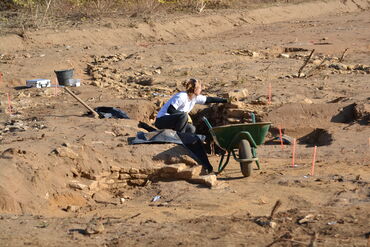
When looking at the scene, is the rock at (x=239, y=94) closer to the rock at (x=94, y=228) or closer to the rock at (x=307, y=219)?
the rock at (x=307, y=219)

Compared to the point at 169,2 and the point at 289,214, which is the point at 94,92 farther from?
the point at 169,2

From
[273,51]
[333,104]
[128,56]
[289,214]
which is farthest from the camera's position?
[273,51]

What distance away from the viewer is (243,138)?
850 centimetres

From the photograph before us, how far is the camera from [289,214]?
6.12m

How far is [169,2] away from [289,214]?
2037 centimetres

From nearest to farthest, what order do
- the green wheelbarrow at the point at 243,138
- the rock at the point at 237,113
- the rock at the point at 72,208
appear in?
the rock at the point at 72,208, the green wheelbarrow at the point at 243,138, the rock at the point at 237,113

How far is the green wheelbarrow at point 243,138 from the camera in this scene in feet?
27.4

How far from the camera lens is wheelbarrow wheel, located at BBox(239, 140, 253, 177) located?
8320 millimetres

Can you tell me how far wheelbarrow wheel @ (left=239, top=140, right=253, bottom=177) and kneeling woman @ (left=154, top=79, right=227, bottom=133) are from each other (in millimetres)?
1245

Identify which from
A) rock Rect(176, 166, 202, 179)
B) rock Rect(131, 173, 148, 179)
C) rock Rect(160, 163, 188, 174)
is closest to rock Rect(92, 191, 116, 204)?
rock Rect(131, 173, 148, 179)

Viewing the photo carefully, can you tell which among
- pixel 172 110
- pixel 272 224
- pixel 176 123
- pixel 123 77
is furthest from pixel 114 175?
pixel 123 77

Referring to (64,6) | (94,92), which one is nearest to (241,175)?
(94,92)

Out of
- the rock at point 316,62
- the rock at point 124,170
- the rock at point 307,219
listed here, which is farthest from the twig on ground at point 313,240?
the rock at point 316,62

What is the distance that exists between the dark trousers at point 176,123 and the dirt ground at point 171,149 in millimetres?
554
